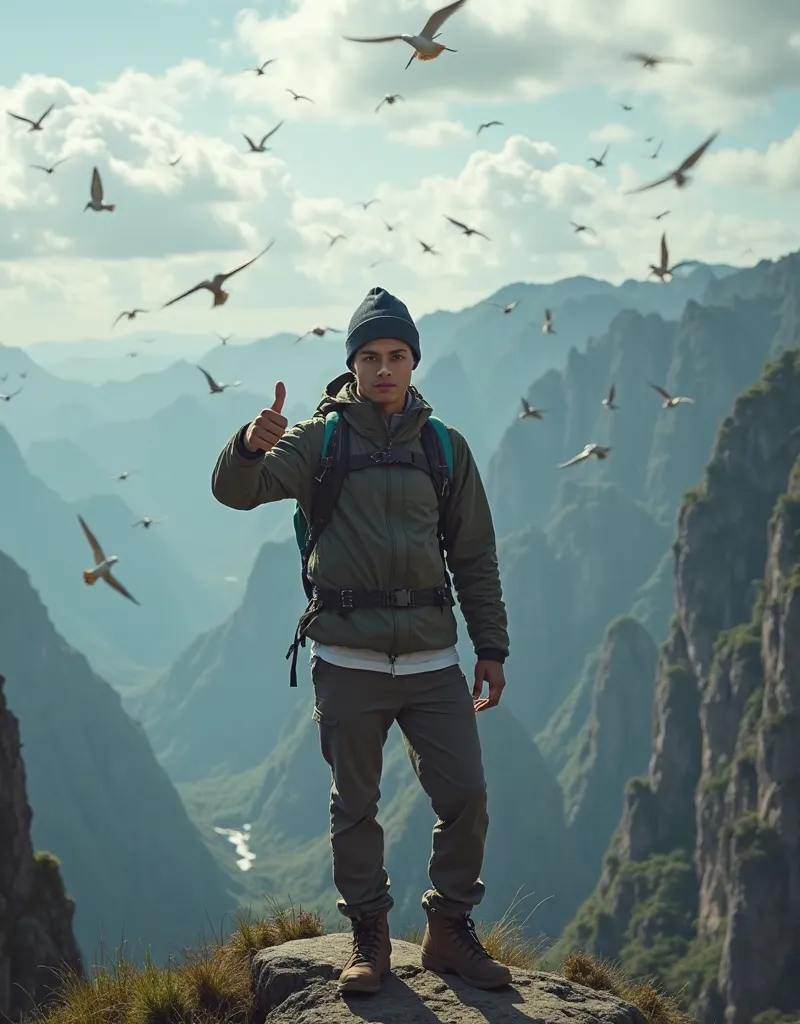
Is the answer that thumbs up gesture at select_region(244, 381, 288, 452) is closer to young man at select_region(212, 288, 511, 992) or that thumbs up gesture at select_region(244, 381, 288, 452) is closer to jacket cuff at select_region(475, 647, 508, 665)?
young man at select_region(212, 288, 511, 992)

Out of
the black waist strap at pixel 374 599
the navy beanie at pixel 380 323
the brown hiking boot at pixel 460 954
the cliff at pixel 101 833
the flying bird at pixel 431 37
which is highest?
the flying bird at pixel 431 37

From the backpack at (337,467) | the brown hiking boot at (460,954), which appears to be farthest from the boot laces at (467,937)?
the backpack at (337,467)

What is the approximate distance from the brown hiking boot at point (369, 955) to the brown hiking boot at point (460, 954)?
0.93 ft

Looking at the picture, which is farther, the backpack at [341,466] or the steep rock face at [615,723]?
the steep rock face at [615,723]

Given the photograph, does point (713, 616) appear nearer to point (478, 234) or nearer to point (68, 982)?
point (478, 234)

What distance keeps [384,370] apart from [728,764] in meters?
112

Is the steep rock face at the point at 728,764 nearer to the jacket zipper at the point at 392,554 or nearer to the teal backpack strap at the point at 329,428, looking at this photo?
the jacket zipper at the point at 392,554

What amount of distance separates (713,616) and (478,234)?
106208 mm

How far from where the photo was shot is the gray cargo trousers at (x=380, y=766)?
274 inches

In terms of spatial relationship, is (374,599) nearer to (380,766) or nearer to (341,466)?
(341,466)

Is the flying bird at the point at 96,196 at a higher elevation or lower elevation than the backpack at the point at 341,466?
higher

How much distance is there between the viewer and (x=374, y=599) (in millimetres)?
6875

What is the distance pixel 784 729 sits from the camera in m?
92.0

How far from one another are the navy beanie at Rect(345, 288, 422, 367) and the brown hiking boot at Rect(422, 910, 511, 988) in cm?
340
